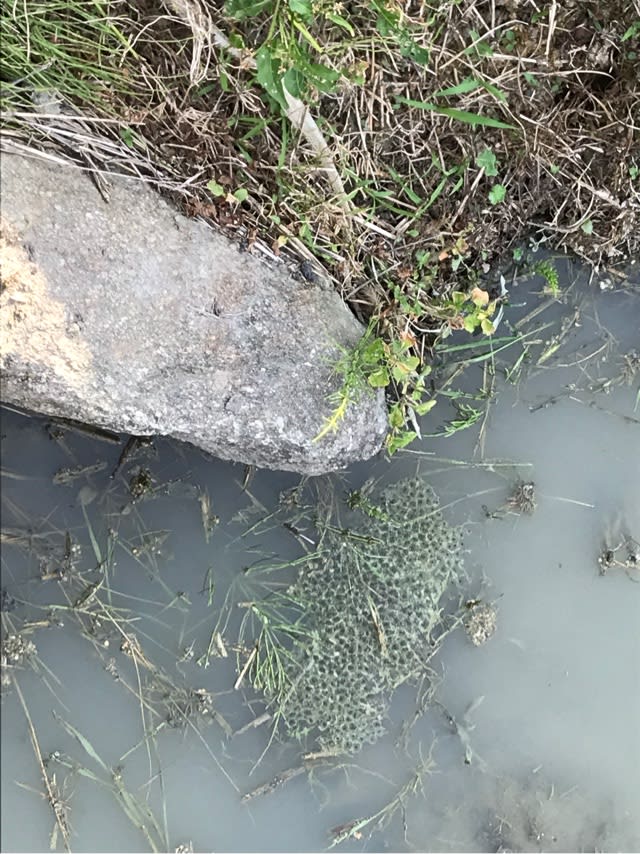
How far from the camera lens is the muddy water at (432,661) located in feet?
5.69

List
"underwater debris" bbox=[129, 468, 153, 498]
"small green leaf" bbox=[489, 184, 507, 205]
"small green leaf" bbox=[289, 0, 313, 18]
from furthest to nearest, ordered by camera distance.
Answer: "underwater debris" bbox=[129, 468, 153, 498] < "small green leaf" bbox=[489, 184, 507, 205] < "small green leaf" bbox=[289, 0, 313, 18]

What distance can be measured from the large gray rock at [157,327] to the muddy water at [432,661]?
1.03ft

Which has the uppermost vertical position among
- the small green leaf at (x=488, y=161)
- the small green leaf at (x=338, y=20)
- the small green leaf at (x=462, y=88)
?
the small green leaf at (x=338, y=20)

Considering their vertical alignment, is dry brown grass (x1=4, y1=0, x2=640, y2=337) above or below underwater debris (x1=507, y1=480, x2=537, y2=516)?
above

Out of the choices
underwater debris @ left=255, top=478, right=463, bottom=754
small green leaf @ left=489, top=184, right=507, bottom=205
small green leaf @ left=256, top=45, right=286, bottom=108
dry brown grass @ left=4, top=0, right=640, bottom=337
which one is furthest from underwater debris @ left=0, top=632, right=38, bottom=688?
small green leaf @ left=489, top=184, right=507, bottom=205

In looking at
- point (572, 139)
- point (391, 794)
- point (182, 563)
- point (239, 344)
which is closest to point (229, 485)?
point (182, 563)

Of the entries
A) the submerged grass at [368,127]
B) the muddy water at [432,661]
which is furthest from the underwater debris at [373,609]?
the submerged grass at [368,127]

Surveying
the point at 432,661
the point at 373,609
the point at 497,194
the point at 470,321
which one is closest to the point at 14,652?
the point at 373,609

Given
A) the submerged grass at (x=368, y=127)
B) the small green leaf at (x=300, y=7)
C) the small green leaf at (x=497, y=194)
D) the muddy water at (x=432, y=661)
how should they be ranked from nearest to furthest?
the small green leaf at (x=300, y=7) → the submerged grass at (x=368, y=127) → the small green leaf at (x=497, y=194) → the muddy water at (x=432, y=661)

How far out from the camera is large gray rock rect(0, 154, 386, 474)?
141cm

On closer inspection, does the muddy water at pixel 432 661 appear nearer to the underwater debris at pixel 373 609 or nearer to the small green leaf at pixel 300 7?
the underwater debris at pixel 373 609

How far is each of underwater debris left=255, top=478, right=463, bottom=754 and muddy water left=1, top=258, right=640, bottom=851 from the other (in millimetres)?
60

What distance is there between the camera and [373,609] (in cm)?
177

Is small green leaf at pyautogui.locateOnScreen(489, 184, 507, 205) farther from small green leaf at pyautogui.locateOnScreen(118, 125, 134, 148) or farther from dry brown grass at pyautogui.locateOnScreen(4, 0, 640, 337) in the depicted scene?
small green leaf at pyautogui.locateOnScreen(118, 125, 134, 148)
